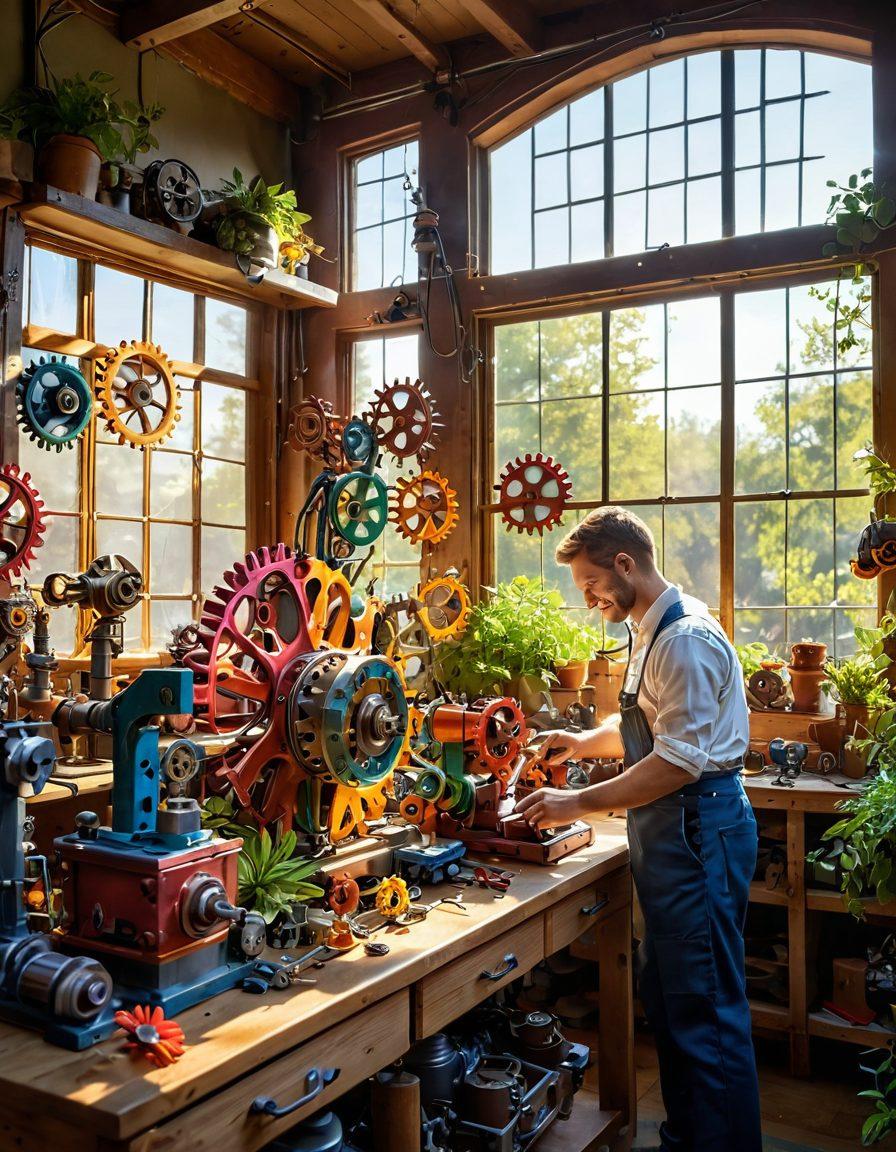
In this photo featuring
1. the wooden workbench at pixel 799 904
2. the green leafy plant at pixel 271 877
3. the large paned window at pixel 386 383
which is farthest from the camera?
the large paned window at pixel 386 383

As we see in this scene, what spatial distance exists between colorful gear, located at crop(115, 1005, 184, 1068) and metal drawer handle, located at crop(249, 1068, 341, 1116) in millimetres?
180

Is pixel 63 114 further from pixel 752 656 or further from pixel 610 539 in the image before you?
pixel 752 656

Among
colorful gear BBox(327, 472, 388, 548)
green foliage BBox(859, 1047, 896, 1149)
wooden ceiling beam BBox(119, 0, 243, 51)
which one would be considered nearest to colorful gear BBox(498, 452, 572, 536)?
colorful gear BBox(327, 472, 388, 548)

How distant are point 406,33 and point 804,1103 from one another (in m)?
4.84

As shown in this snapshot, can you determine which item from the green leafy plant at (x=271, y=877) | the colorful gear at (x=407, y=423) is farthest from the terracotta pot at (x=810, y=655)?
Answer: the green leafy plant at (x=271, y=877)

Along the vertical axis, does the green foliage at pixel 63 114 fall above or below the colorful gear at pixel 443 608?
above

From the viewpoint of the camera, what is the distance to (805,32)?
438 centimetres

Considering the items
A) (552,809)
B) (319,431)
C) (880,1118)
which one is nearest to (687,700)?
(552,809)

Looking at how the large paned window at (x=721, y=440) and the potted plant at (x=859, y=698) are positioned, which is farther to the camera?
the large paned window at (x=721, y=440)

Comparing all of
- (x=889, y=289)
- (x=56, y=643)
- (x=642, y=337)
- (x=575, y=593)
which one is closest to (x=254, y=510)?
(x=56, y=643)

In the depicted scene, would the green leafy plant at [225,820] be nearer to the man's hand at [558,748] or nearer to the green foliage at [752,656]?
the man's hand at [558,748]

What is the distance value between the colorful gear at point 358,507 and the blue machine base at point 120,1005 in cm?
123

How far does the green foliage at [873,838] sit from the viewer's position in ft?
10.8

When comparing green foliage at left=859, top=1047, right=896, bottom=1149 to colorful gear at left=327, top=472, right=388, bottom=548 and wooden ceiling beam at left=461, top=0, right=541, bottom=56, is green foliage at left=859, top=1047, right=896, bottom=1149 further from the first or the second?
wooden ceiling beam at left=461, top=0, right=541, bottom=56
